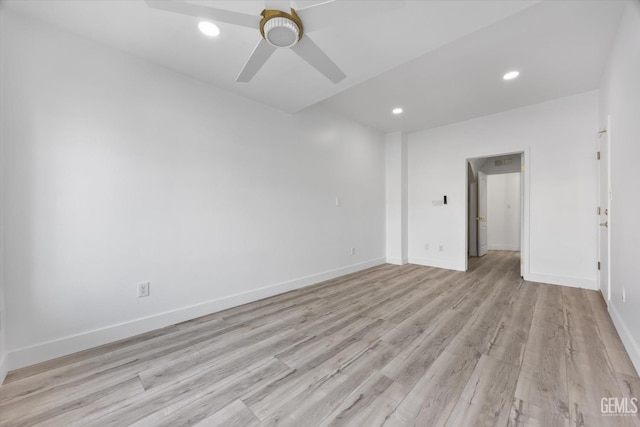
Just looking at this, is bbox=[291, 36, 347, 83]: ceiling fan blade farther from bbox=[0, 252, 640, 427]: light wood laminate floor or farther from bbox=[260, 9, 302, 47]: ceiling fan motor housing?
bbox=[0, 252, 640, 427]: light wood laminate floor

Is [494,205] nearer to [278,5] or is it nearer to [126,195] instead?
[278,5]

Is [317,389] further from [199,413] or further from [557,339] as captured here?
[557,339]

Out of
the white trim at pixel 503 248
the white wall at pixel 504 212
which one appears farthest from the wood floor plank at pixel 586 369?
the white wall at pixel 504 212

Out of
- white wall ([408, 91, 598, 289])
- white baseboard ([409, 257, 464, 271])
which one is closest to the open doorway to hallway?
white wall ([408, 91, 598, 289])

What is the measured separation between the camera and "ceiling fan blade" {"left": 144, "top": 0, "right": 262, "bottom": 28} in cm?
129

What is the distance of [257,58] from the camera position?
68.4 inches

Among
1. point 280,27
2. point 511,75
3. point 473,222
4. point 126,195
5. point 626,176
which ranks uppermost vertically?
point 511,75

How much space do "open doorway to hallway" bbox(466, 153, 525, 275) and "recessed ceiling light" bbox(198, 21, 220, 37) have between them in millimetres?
5757

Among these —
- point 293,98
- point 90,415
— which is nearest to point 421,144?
point 293,98

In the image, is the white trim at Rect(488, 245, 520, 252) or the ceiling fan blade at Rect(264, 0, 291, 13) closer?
the ceiling fan blade at Rect(264, 0, 291, 13)

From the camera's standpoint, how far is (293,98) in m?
2.91

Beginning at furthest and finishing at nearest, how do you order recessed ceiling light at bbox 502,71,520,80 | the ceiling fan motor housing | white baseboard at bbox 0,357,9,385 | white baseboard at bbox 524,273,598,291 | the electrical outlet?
1. white baseboard at bbox 524,273,598,291
2. recessed ceiling light at bbox 502,71,520,80
3. the electrical outlet
4. white baseboard at bbox 0,357,9,385
5. the ceiling fan motor housing

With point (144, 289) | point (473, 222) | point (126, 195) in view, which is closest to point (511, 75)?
point (473, 222)

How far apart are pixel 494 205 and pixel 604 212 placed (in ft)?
17.3
